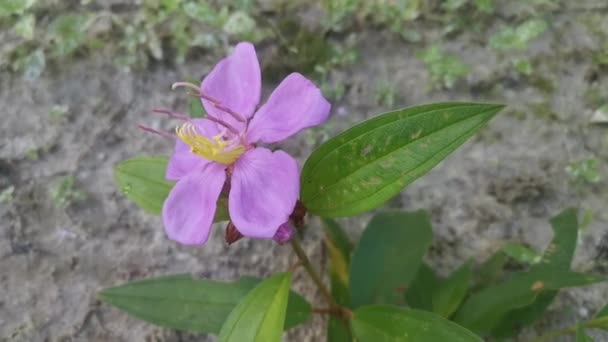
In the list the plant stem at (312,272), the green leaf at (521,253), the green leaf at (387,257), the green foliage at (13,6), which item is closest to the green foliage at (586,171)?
the green leaf at (521,253)

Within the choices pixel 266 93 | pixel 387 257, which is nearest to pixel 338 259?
pixel 387 257

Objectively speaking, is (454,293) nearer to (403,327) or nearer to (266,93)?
(403,327)

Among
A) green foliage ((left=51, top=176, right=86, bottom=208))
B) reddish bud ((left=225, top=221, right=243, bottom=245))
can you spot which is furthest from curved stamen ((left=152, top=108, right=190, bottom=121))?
green foliage ((left=51, top=176, right=86, bottom=208))

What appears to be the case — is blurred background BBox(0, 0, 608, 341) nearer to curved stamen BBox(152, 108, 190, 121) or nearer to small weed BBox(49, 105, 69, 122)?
small weed BBox(49, 105, 69, 122)

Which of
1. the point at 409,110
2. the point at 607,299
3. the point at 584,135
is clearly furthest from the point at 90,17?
the point at 607,299

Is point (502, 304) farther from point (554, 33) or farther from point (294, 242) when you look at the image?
point (554, 33)

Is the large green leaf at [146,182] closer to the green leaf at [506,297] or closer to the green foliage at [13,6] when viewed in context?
the green leaf at [506,297]

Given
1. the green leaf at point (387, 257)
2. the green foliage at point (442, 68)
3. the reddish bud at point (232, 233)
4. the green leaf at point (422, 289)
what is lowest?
the green leaf at point (422, 289)
